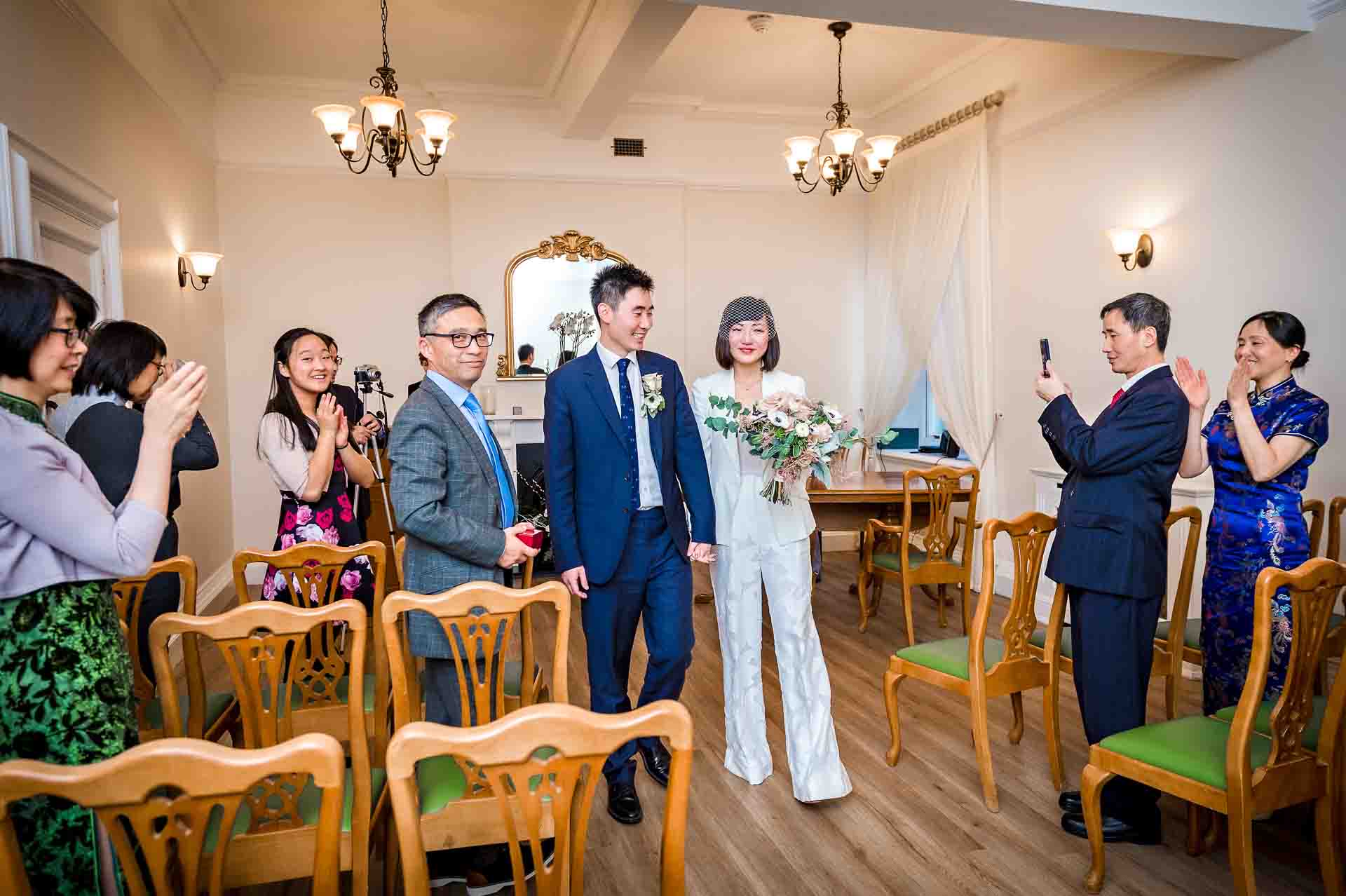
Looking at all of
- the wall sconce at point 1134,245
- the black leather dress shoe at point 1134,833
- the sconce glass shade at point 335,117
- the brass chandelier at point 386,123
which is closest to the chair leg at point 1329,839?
the black leather dress shoe at point 1134,833

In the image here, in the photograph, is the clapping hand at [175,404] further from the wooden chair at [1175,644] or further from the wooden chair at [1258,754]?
the wooden chair at [1175,644]

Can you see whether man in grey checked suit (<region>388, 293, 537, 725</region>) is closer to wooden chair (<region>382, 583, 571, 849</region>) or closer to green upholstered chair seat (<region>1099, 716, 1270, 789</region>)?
wooden chair (<region>382, 583, 571, 849</region>)

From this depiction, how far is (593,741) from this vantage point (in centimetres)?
127

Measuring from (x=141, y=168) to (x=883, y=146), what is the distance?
4.30 m

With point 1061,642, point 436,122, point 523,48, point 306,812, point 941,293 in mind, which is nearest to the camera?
point 306,812

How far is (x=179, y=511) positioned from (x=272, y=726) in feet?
12.3

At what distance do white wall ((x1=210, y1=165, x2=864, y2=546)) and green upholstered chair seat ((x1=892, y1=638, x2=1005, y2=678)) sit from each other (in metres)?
4.48

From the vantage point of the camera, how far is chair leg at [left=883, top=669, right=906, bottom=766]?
328cm

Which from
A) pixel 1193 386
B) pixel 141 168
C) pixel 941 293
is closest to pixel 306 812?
pixel 1193 386

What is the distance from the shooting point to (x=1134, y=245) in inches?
193

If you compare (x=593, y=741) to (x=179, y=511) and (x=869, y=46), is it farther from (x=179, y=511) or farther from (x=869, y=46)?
(x=869, y=46)

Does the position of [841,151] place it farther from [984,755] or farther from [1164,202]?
[984,755]

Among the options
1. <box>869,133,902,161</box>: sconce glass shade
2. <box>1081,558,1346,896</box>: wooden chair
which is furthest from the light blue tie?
<box>869,133,902,161</box>: sconce glass shade

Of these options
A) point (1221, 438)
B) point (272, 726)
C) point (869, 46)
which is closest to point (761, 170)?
point (869, 46)
